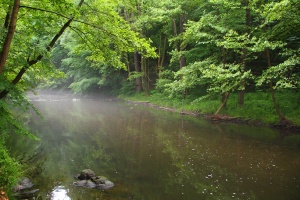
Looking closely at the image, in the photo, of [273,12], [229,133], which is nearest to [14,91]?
[273,12]

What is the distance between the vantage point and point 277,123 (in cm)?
1586

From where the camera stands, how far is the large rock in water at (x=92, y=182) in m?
7.70

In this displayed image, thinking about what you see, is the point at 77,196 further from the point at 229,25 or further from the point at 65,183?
the point at 229,25

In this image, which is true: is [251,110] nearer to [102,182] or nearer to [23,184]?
[102,182]

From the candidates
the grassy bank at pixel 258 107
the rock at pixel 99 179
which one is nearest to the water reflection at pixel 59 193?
the rock at pixel 99 179

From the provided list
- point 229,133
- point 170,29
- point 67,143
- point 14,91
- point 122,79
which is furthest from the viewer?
point 122,79

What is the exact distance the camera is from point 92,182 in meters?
7.88

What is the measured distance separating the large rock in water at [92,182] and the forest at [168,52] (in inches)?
75.9

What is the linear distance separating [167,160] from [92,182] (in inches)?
134

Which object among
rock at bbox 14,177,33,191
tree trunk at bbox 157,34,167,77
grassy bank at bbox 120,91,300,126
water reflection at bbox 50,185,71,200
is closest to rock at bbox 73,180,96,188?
water reflection at bbox 50,185,71,200

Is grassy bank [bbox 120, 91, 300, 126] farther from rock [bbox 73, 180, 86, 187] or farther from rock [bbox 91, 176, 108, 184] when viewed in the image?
rock [bbox 73, 180, 86, 187]

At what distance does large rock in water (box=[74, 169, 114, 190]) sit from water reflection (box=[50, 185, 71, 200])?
45 centimetres

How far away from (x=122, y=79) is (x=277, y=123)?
79.8ft

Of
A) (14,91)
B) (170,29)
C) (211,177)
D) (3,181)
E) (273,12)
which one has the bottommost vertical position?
(211,177)
